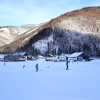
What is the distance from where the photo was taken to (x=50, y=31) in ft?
531

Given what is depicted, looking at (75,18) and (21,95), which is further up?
(75,18)

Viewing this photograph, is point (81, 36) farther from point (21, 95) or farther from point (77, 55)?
point (21, 95)

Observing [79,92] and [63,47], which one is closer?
[79,92]

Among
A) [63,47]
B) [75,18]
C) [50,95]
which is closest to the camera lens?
[50,95]

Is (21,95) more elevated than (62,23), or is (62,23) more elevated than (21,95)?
(62,23)

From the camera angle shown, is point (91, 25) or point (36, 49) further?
point (91, 25)

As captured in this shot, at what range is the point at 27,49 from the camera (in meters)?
158

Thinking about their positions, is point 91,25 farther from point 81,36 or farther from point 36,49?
point 36,49

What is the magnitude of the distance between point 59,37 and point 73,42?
1038 centimetres

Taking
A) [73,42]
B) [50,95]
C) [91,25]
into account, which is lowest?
[50,95]

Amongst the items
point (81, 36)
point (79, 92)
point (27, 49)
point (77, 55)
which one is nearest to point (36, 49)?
point (27, 49)

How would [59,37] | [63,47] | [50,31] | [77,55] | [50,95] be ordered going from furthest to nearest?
[50,31] < [59,37] < [63,47] < [77,55] < [50,95]

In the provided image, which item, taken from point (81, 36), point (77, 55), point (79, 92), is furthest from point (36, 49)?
point (79, 92)

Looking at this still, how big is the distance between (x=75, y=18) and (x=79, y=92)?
532 feet
